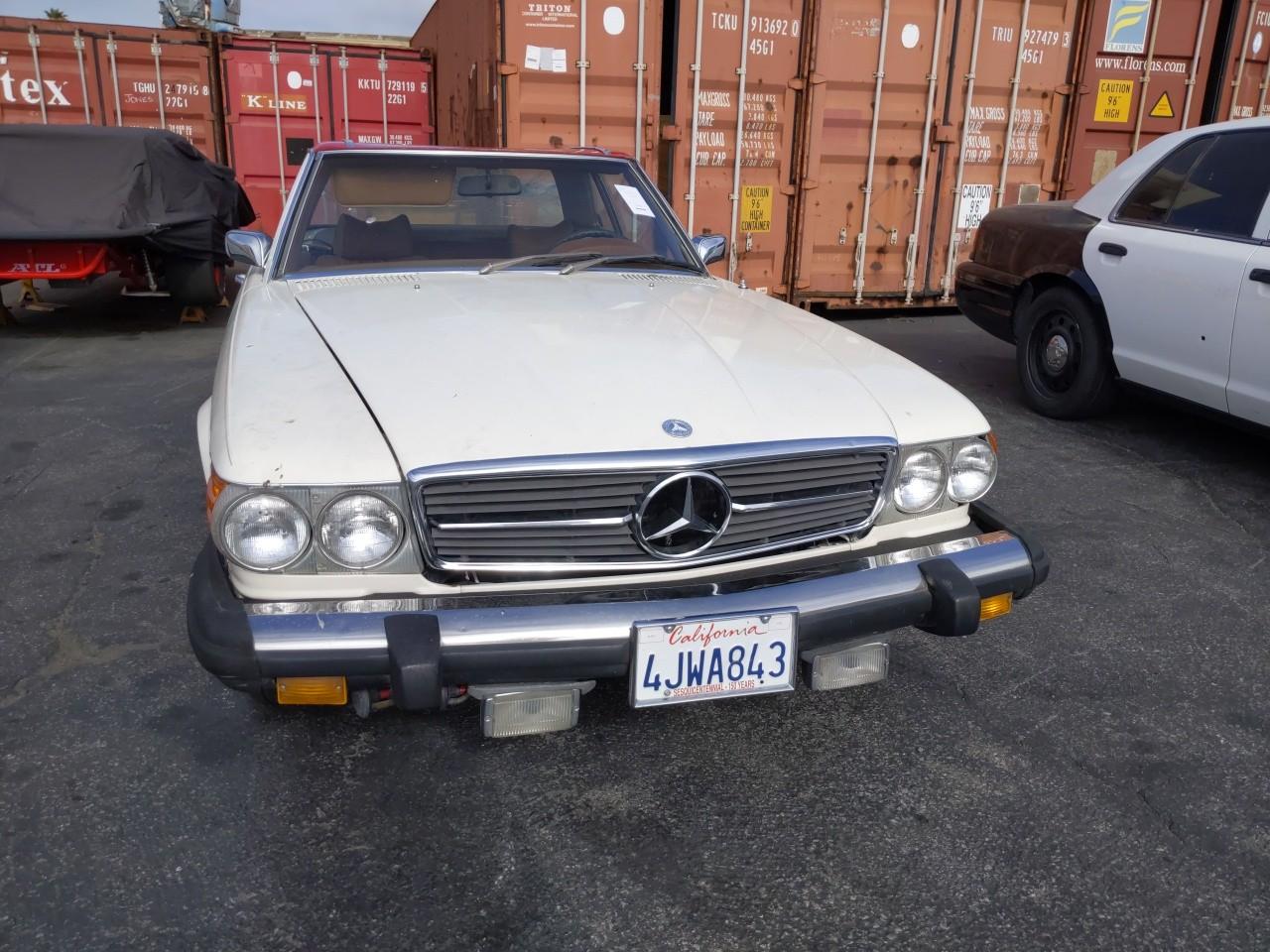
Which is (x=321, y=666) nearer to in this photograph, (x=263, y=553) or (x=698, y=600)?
(x=263, y=553)

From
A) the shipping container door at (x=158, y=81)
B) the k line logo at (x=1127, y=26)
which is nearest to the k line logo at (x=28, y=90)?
the shipping container door at (x=158, y=81)

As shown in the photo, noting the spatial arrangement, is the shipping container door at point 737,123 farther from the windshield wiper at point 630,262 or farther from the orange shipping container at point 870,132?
the windshield wiper at point 630,262

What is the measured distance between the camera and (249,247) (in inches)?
138

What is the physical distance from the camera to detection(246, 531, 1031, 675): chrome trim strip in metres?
1.90

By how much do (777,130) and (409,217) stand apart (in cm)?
527

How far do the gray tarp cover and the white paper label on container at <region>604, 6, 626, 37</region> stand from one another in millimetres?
3565

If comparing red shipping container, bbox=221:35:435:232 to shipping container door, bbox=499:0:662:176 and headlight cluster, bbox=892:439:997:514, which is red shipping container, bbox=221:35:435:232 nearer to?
shipping container door, bbox=499:0:662:176

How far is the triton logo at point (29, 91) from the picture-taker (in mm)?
10625

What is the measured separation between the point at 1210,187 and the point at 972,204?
4.21 metres

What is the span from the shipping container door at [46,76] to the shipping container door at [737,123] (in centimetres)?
721

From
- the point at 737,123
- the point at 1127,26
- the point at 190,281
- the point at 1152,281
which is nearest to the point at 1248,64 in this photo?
the point at 1127,26

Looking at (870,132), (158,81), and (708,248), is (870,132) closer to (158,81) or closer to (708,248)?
(708,248)

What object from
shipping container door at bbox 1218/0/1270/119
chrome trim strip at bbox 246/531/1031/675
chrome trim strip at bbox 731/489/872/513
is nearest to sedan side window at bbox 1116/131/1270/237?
chrome trim strip at bbox 731/489/872/513

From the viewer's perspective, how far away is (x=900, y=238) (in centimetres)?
845
